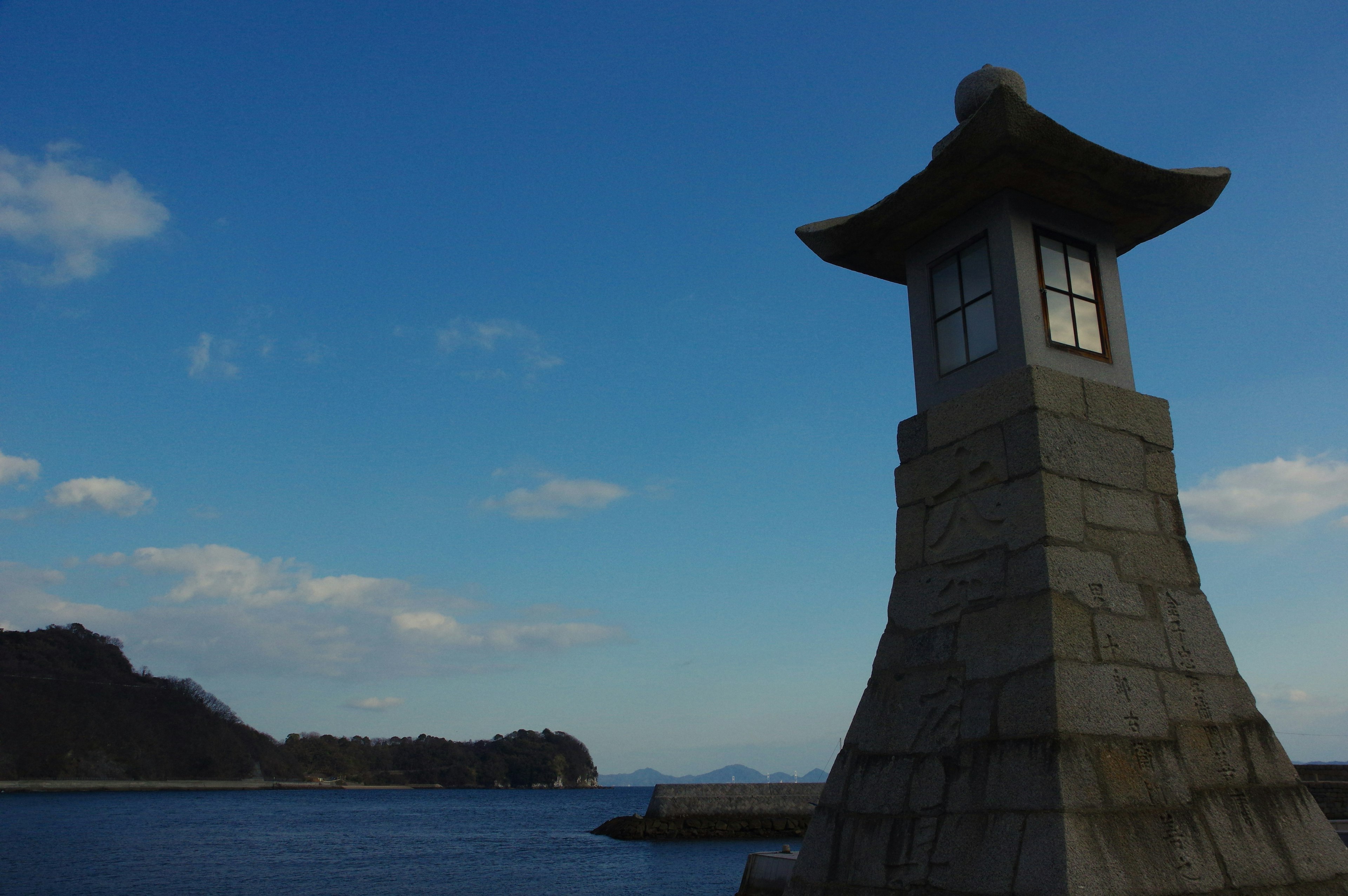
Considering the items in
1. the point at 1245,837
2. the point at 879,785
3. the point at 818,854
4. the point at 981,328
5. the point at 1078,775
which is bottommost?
the point at 818,854

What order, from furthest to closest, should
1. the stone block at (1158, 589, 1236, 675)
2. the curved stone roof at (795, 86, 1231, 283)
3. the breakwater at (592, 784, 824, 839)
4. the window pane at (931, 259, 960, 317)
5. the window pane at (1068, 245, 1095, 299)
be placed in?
1. the breakwater at (592, 784, 824, 839)
2. the window pane at (931, 259, 960, 317)
3. the window pane at (1068, 245, 1095, 299)
4. the curved stone roof at (795, 86, 1231, 283)
5. the stone block at (1158, 589, 1236, 675)

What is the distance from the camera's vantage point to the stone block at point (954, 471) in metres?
5.27

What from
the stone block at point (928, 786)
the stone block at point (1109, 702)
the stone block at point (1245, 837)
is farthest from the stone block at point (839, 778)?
the stone block at point (1245, 837)

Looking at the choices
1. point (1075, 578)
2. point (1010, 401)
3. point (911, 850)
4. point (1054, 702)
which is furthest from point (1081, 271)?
point (911, 850)

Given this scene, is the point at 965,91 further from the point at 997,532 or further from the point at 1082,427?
the point at 997,532

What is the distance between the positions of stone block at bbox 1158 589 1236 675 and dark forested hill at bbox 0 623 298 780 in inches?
4934

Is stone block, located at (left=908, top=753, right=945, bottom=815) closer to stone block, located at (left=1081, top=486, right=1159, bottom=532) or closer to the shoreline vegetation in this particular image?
stone block, located at (left=1081, top=486, right=1159, bottom=532)

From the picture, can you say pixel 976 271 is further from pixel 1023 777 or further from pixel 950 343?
pixel 1023 777

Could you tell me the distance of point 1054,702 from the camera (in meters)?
4.35

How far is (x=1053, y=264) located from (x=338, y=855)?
42349mm

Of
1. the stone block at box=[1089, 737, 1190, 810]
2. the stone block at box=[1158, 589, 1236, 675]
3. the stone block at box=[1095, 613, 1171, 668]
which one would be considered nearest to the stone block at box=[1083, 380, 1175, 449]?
the stone block at box=[1158, 589, 1236, 675]

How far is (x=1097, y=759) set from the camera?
4277 millimetres

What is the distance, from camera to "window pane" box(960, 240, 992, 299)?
5664mm

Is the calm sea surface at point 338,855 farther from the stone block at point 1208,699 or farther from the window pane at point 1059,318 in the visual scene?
the window pane at point 1059,318
